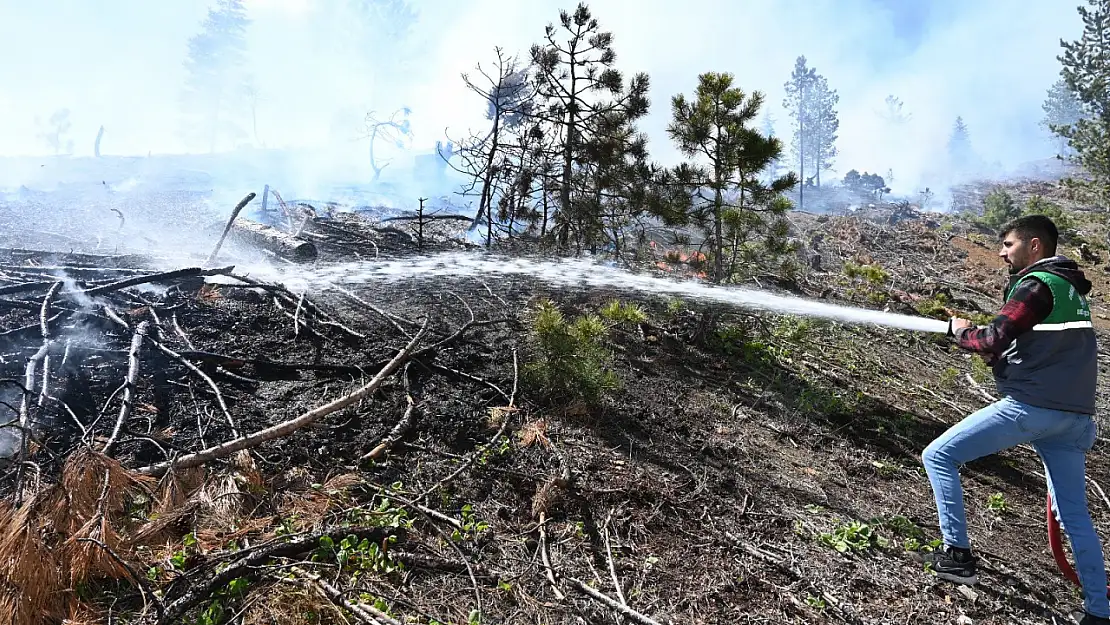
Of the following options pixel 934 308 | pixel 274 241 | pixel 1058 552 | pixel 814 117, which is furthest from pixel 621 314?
pixel 814 117

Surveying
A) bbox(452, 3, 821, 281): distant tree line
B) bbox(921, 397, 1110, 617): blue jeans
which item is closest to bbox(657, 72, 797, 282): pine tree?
bbox(452, 3, 821, 281): distant tree line

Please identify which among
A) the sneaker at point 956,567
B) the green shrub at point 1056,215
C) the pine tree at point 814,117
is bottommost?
the sneaker at point 956,567

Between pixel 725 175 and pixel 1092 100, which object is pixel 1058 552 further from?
pixel 1092 100

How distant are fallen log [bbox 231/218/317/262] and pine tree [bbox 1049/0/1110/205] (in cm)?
2020

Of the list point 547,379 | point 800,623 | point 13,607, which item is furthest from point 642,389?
point 13,607

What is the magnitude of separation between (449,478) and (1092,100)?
2587cm

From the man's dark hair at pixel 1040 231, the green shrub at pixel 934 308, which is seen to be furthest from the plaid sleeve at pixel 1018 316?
the green shrub at pixel 934 308

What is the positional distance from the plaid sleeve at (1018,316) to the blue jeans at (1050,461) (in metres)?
0.30

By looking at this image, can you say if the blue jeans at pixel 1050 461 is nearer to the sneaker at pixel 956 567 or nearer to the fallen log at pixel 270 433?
the sneaker at pixel 956 567

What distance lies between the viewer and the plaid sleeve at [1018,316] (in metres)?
2.60

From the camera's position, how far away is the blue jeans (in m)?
2.58

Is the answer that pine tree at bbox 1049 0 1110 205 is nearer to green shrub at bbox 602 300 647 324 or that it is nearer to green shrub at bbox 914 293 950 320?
green shrub at bbox 914 293 950 320

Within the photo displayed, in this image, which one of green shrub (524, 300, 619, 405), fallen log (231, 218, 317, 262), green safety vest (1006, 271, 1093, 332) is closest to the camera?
green safety vest (1006, 271, 1093, 332)

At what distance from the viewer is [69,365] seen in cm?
367
